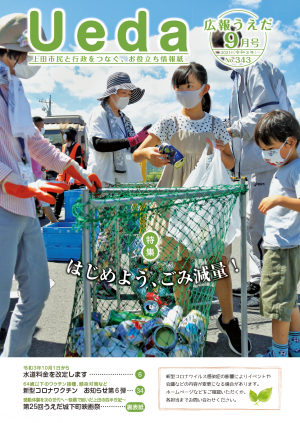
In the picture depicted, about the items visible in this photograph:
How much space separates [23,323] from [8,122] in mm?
1039

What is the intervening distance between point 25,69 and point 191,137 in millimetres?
1063

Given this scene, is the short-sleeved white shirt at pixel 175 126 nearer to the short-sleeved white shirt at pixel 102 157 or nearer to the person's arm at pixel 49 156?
the person's arm at pixel 49 156

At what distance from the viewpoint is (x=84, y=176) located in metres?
1.87

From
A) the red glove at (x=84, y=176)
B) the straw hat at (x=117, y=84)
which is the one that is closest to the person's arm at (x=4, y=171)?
the red glove at (x=84, y=176)

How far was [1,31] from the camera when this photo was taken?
5.11 feet

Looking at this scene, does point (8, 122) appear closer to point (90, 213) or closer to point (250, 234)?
point (90, 213)

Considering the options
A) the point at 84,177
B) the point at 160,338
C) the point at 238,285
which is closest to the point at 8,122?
the point at 84,177

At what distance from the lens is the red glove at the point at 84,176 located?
181 centimetres

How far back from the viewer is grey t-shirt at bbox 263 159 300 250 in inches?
74.4

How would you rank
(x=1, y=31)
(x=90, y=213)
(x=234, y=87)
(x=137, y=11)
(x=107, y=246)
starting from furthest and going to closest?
(x=234, y=87) < (x=107, y=246) < (x=137, y=11) < (x=1, y=31) < (x=90, y=213)

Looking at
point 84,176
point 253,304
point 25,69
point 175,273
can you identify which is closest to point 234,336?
point 253,304

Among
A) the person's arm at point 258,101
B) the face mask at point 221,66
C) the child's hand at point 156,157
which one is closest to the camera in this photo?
the child's hand at point 156,157

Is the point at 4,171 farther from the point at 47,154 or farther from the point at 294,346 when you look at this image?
the point at 294,346

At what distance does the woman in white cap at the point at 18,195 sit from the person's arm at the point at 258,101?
1.38 metres
